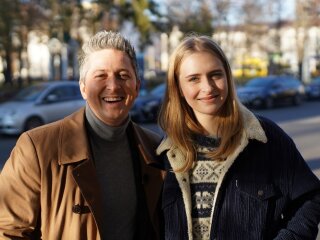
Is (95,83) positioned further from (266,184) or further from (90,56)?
(266,184)

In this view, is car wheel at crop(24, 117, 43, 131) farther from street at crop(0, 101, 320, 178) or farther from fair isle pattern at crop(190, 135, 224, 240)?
fair isle pattern at crop(190, 135, 224, 240)

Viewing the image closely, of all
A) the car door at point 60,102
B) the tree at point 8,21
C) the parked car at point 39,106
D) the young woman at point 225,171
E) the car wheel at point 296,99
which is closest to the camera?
the young woman at point 225,171

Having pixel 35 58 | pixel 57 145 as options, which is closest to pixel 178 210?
pixel 57 145

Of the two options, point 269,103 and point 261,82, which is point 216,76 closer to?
point 269,103

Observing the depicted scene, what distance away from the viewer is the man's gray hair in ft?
7.61

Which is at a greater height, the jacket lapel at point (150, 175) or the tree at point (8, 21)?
the tree at point (8, 21)

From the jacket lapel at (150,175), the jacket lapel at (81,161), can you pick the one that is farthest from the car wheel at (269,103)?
the jacket lapel at (81,161)

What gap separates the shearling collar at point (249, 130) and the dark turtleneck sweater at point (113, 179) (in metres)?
0.20

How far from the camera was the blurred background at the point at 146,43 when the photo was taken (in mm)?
15578

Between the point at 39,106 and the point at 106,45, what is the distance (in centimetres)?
1359

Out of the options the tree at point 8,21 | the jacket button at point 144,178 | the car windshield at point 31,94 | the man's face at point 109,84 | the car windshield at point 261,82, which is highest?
the tree at point 8,21

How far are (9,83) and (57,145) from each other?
2977cm

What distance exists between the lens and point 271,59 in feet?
145

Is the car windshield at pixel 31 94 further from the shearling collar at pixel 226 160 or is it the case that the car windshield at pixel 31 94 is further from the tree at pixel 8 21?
the shearling collar at pixel 226 160
